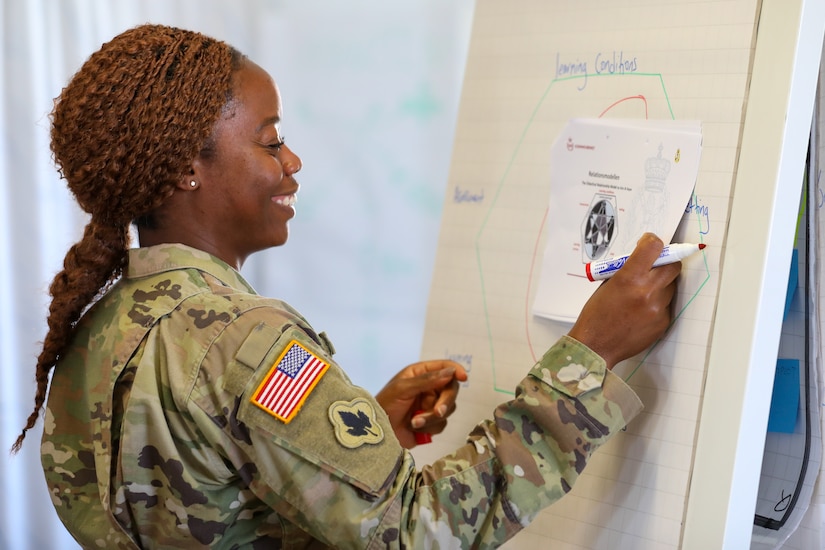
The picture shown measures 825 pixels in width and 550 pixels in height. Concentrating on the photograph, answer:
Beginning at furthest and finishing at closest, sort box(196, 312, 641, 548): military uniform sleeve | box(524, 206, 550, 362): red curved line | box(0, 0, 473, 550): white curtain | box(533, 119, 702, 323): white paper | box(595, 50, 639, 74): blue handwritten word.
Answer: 1. box(0, 0, 473, 550): white curtain
2. box(524, 206, 550, 362): red curved line
3. box(595, 50, 639, 74): blue handwritten word
4. box(533, 119, 702, 323): white paper
5. box(196, 312, 641, 548): military uniform sleeve

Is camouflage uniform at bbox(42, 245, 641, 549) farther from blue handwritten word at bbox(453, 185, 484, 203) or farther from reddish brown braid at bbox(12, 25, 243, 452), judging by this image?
blue handwritten word at bbox(453, 185, 484, 203)

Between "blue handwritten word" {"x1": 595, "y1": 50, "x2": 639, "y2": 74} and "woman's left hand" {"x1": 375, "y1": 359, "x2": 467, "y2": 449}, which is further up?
"blue handwritten word" {"x1": 595, "y1": 50, "x2": 639, "y2": 74}

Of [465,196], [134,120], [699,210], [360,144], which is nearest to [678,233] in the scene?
[699,210]

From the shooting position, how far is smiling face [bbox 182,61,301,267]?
1.11 m

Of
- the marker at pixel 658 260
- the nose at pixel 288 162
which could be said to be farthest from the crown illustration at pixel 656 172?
the nose at pixel 288 162

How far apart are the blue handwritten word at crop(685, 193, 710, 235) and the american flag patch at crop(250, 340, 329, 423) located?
1.73 feet

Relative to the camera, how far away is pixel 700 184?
1.10 m

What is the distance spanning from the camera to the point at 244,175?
1.13m

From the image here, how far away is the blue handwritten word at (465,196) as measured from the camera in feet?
4.91

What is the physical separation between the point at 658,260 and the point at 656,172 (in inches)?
6.3

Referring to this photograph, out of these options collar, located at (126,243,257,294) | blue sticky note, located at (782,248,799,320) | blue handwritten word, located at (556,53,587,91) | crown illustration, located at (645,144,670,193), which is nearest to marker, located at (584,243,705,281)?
crown illustration, located at (645,144,670,193)

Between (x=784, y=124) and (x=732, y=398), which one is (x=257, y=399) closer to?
(x=732, y=398)

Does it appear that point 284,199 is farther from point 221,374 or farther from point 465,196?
point 465,196

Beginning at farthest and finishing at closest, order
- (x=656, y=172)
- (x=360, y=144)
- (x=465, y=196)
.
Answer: (x=360, y=144), (x=465, y=196), (x=656, y=172)
